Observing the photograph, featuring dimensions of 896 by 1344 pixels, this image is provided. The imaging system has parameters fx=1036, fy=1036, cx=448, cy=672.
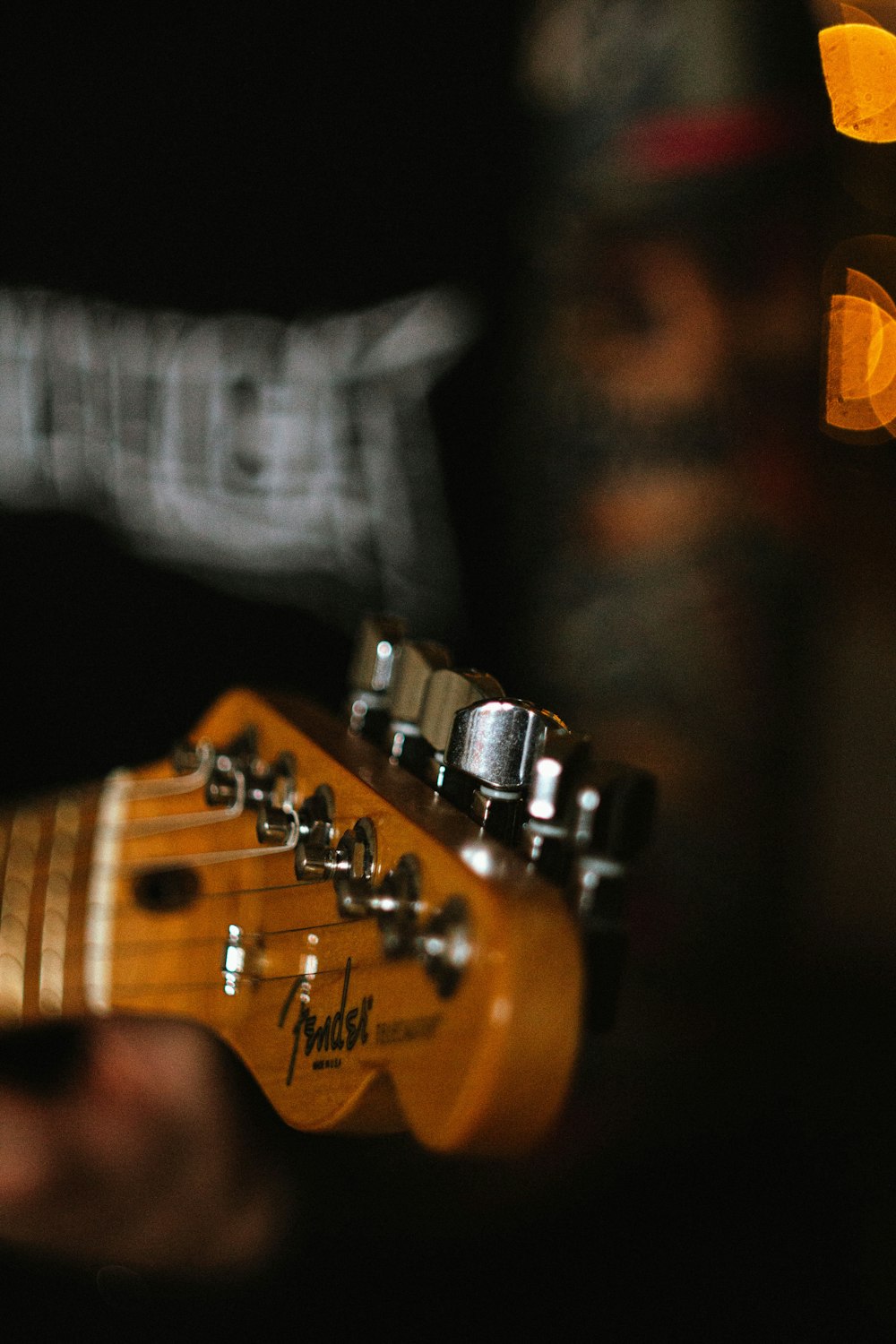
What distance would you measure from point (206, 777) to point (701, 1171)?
1.60 meters

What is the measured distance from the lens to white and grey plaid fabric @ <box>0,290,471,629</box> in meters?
1.83

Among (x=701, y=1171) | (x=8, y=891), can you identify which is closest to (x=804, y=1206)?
(x=701, y=1171)

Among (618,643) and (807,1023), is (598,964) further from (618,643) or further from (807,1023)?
(807,1023)

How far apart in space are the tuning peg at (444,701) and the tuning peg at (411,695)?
0.02 m

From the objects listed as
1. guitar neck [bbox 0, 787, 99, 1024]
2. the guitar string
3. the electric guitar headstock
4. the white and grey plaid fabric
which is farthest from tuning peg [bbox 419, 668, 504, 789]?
the white and grey plaid fabric

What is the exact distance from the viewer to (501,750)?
523mm

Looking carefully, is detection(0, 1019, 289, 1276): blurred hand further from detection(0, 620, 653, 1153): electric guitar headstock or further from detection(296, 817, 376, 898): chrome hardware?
detection(296, 817, 376, 898): chrome hardware

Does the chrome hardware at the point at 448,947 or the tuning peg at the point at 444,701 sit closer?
the chrome hardware at the point at 448,947

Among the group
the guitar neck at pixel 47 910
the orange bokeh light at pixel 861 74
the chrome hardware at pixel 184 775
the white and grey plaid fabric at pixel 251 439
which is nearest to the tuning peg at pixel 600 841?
the chrome hardware at pixel 184 775

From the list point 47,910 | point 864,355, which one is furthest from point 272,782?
point 864,355

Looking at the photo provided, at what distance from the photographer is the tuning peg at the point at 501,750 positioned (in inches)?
20.4

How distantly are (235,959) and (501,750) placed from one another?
0.29m

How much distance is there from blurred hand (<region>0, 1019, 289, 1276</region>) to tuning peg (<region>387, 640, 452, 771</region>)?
0.90m

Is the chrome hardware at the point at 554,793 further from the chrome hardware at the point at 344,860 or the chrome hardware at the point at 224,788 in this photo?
the chrome hardware at the point at 224,788
